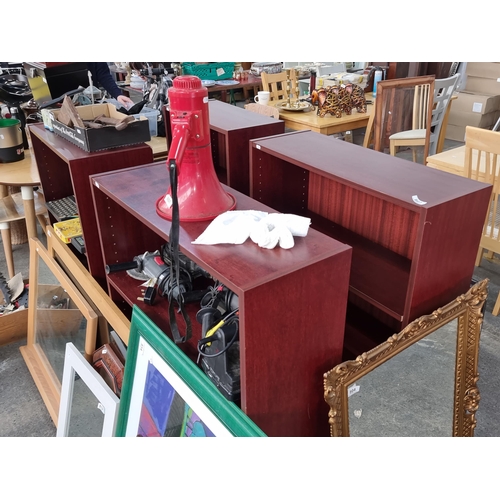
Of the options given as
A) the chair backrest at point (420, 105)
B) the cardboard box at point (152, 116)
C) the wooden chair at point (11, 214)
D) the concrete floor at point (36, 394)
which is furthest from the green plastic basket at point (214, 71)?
the concrete floor at point (36, 394)

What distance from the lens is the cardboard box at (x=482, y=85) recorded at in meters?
4.72

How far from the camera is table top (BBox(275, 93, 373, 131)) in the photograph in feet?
10.4

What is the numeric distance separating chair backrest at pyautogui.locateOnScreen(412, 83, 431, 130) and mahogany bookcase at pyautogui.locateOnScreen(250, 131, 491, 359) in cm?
214

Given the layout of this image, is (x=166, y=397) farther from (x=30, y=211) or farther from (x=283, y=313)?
(x=30, y=211)

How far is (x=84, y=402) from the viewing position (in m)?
1.56

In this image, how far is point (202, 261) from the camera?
941 millimetres

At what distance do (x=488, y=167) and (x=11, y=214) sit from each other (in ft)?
7.81

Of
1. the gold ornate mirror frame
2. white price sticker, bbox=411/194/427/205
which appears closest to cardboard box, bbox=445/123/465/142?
the gold ornate mirror frame

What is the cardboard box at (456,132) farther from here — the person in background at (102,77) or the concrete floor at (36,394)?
the person in background at (102,77)

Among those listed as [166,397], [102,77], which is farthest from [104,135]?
[102,77]

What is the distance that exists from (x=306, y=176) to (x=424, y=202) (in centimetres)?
66

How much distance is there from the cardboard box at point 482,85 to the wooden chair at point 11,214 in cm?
442

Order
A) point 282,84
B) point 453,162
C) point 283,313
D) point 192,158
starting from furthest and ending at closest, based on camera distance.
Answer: point 282,84, point 453,162, point 192,158, point 283,313

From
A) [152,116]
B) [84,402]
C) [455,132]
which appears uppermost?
[152,116]
